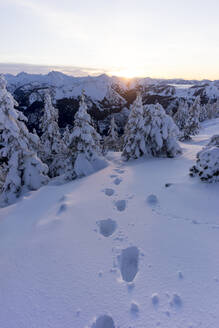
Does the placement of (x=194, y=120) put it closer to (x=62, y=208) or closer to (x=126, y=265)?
(x=62, y=208)

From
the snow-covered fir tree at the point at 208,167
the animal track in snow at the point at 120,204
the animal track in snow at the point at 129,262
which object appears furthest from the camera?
the snow-covered fir tree at the point at 208,167

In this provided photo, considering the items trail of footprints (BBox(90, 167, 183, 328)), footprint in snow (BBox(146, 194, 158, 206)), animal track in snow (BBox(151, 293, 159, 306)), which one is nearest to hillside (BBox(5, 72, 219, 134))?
footprint in snow (BBox(146, 194, 158, 206))

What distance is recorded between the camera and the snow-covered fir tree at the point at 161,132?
12.9 metres

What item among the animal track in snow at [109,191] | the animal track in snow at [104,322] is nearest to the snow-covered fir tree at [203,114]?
the animal track in snow at [109,191]

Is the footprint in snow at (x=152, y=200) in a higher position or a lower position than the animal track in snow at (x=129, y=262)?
higher

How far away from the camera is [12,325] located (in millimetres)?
2879

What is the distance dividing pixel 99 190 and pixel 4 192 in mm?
6791

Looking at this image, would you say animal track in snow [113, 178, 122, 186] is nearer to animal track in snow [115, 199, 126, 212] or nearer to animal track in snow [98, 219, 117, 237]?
animal track in snow [115, 199, 126, 212]

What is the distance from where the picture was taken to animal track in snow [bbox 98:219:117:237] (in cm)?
524

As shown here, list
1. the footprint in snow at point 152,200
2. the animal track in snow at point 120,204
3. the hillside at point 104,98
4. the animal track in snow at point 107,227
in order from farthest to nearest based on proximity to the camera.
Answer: the hillside at point 104,98 < the animal track in snow at point 120,204 < the footprint in snow at point 152,200 < the animal track in snow at point 107,227

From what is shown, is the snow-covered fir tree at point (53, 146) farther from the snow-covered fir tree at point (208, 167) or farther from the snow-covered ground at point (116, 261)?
the snow-covered fir tree at point (208, 167)

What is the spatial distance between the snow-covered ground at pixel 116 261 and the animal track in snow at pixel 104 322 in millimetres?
12

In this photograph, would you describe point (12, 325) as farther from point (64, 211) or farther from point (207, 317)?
point (64, 211)

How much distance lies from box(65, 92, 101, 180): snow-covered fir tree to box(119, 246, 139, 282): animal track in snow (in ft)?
27.3
